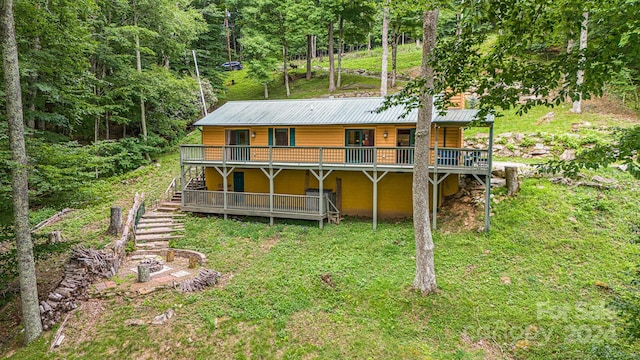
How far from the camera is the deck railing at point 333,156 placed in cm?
1367

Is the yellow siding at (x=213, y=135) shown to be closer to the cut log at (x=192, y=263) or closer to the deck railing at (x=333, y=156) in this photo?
the deck railing at (x=333, y=156)

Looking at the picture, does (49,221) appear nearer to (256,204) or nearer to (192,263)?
(192,263)

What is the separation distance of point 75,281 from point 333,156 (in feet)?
34.8

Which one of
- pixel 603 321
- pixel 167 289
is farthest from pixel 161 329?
pixel 603 321

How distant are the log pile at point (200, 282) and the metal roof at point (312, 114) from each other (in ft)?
27.2

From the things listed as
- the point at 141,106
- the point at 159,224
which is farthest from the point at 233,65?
the point at 159,224

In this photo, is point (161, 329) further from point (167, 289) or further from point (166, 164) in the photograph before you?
point (166, 164)

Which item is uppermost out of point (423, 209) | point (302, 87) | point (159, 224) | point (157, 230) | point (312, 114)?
point (302, 87)

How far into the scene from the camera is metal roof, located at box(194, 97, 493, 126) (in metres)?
15.2

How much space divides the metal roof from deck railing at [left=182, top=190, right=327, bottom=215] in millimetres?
3552

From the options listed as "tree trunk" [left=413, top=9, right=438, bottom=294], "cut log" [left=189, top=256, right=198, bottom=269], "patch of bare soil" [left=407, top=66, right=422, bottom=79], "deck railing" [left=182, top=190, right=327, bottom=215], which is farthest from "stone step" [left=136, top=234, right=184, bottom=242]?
"patch of bare soil" [left=407, top=66, right=422, bottom=79]

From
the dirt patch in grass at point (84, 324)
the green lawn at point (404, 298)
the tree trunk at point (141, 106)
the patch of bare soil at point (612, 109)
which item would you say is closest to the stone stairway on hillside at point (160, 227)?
the green lawn at point (404, 298)

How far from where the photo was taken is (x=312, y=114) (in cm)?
1709

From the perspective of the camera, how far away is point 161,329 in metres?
8.40
